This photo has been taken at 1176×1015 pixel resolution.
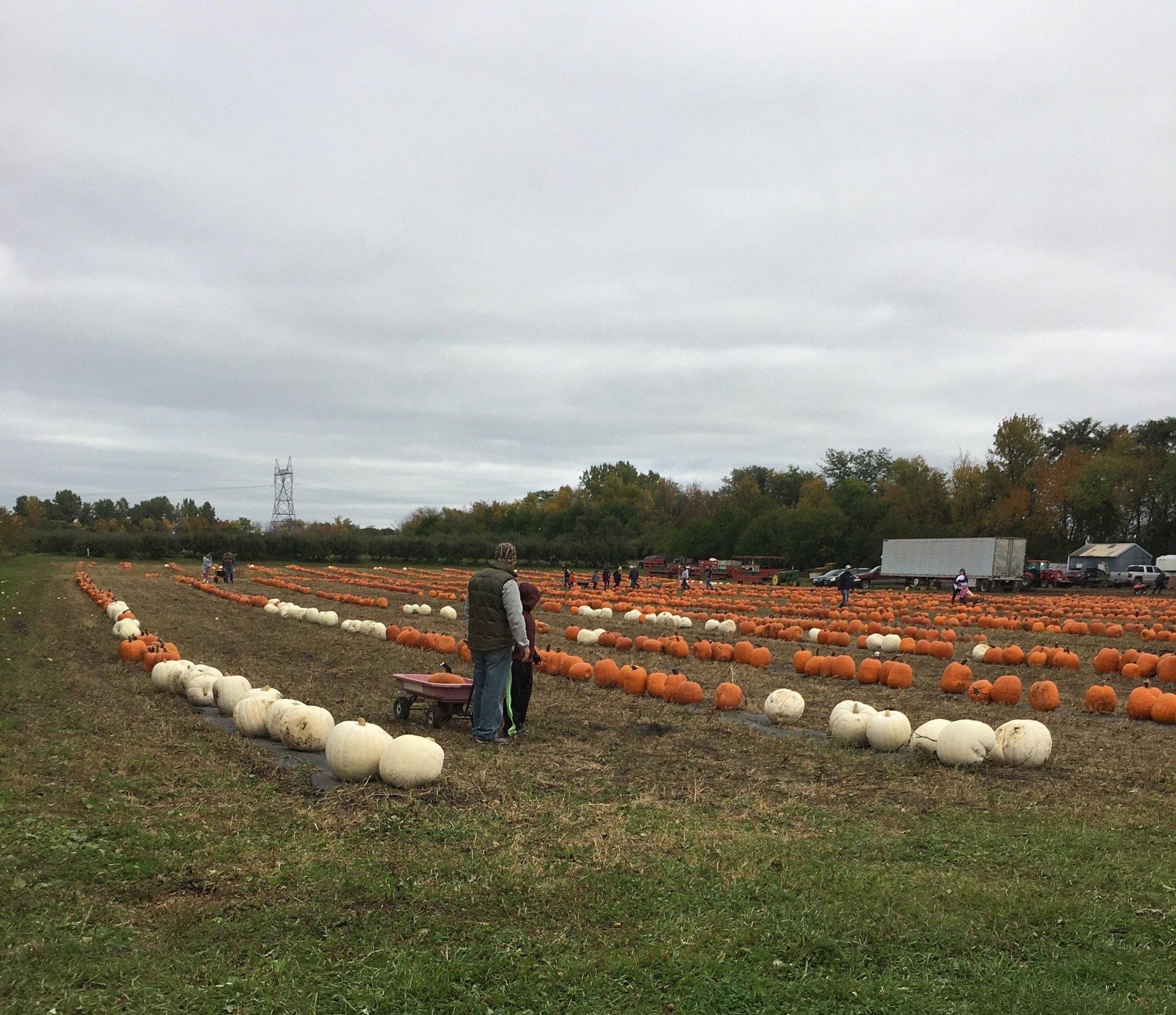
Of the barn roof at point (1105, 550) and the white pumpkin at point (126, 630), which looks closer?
the white pumpkin at point (126, 630)

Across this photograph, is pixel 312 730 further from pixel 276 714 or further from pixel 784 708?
pixel 784 708

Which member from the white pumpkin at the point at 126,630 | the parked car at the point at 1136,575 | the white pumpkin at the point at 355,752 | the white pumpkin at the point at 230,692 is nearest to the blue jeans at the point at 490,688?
the white pumpkin at the point at 355,752

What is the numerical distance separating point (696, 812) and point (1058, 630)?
68.9 feet

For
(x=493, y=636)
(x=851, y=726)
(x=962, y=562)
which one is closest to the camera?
(x=493, y=636)

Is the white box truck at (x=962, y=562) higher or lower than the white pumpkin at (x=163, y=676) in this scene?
higher

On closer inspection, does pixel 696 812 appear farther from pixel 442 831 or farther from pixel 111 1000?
pixel 111 1000

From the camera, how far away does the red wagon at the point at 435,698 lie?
10.8 m

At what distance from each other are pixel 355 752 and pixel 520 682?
2.80 meters

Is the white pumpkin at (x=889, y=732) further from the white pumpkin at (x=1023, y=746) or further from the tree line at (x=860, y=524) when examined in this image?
the tree line at (x=860, y=524)

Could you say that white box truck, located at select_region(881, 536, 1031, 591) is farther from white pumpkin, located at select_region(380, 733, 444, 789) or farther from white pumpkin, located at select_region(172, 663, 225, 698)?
white pumpkin, located at select_region(380, 733, 444, 789)

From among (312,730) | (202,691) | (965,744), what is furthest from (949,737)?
(202,691)

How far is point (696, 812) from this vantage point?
7.39m

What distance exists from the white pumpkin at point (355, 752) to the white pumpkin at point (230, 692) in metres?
3.40

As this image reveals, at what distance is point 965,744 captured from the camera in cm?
920
